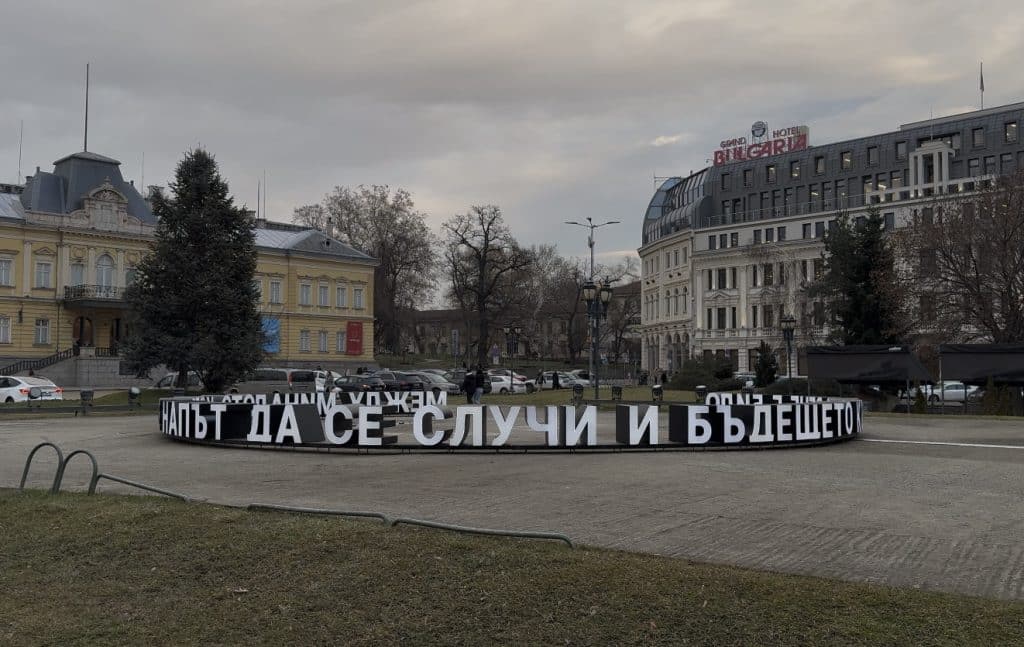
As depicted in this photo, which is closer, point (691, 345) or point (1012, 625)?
point (1012, 625)

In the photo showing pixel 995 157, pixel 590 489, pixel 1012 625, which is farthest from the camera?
pixel 995 157

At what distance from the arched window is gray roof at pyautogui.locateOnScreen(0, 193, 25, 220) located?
19.3 feet

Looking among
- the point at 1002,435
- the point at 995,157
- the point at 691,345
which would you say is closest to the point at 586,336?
the point at 691,345

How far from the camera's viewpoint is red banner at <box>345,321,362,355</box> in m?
78.4

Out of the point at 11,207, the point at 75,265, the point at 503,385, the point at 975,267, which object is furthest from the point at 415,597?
the point at 11,207

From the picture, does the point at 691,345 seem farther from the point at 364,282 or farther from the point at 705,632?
the point at 705,632

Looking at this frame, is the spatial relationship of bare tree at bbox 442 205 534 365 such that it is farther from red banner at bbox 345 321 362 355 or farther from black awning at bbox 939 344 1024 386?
black awning at bbox 939 344 1024 386

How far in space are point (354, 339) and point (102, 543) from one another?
232 ft

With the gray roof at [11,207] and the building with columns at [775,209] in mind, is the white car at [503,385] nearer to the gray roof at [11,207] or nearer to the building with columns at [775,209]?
the building with columns at [775,209]

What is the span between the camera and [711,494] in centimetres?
1199

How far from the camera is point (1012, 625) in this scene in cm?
577

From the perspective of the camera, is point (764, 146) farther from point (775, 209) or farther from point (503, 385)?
point (503, 385)

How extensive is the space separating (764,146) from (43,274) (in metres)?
67.5

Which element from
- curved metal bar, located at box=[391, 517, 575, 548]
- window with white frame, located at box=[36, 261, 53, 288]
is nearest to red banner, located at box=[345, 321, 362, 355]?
window with white frame, located at box=[36, 261, 53, 288]
